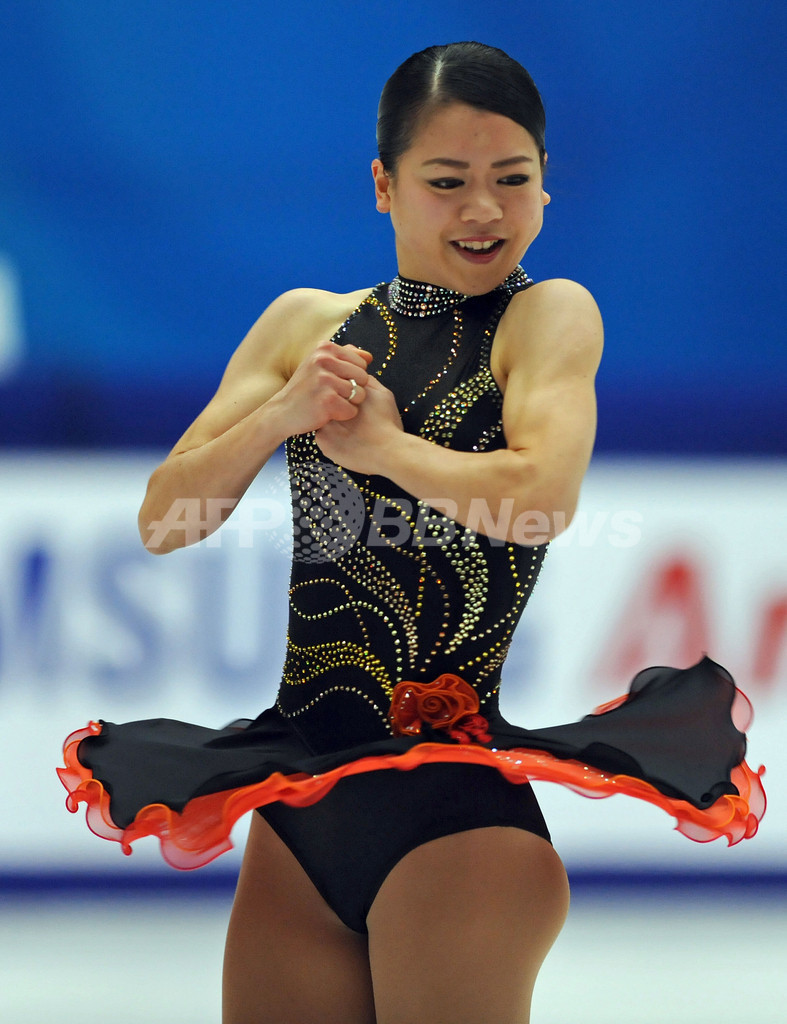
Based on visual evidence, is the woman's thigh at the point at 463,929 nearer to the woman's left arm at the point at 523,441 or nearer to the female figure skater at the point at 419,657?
the female figure skater at the point at 419,657

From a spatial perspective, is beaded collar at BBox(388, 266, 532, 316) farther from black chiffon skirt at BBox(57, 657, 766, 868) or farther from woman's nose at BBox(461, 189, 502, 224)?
black chiffon skirt at BBox(57, 657, 766, 868)

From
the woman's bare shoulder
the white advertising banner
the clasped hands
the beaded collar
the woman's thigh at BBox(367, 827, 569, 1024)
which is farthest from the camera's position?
the white advertising banner

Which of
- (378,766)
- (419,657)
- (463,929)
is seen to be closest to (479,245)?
(419,657)

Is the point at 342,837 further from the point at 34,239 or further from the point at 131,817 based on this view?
the point at 34,239

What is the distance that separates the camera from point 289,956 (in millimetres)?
1385

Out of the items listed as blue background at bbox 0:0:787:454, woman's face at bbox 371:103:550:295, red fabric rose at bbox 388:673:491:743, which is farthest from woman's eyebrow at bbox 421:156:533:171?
blue background at bbox 0:0:787:454

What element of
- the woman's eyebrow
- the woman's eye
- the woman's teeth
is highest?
the woman's eyebrow

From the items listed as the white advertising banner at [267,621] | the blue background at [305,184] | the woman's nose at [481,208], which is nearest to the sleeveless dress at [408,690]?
the woman's nose at [481,208]

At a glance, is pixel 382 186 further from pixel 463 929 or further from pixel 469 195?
pixel 463 929

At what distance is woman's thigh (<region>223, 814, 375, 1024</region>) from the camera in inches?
54.0

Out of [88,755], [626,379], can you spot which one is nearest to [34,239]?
[626,379]

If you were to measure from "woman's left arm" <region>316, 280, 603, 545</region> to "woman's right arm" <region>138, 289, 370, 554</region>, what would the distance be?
0.04 metres

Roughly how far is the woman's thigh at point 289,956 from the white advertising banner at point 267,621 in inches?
46.3

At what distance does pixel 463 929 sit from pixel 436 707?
25 cm
